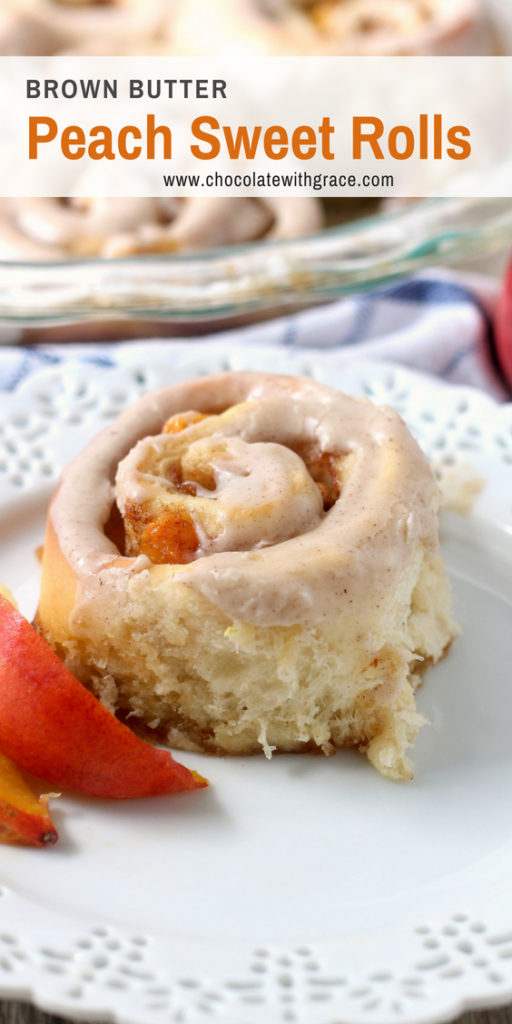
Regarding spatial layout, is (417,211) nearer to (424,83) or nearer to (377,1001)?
(424,83)

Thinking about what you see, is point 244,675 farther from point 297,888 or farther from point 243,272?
point 243,272

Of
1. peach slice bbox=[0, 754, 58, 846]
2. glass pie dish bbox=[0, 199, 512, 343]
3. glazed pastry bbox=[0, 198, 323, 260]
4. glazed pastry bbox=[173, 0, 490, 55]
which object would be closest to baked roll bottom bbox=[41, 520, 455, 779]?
peach slice bbox=[0, 754, 58, 846]

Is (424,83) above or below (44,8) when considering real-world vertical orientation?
below

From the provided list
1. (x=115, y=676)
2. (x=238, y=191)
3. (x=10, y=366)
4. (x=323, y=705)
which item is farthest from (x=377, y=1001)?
(x=238, y=191)

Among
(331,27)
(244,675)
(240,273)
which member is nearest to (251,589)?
(244,675)

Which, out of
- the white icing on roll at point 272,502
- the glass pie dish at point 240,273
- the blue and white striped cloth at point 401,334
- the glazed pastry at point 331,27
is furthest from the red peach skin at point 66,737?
the glazed pastry at point 331,27

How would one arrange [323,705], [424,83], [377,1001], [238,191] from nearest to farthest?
[377,1001] → [323,705] → [238,191] → [424,83]

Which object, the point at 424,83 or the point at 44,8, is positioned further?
the point at 44,8
